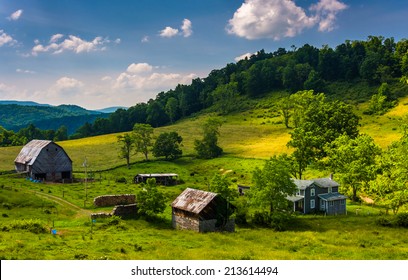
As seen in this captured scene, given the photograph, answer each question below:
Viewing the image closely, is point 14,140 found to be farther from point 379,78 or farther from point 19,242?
point 379,78

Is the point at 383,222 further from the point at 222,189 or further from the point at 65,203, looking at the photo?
the point at 65,203

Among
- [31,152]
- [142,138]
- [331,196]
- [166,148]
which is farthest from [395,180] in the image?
[31,152]

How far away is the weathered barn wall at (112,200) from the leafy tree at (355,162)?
1451 inches

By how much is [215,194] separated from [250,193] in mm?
9941

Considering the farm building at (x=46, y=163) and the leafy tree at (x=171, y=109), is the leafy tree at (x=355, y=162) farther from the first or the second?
the leafy tree at (x=171, y=109)

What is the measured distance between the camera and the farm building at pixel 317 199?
65625 millimetres

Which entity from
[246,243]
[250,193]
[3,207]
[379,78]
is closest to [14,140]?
[3,207]

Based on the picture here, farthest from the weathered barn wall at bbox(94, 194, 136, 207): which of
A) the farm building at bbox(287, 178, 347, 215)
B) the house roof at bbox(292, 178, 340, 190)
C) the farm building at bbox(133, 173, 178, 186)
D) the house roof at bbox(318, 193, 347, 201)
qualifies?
the house roof at bbox(318, 193, 347, 201)

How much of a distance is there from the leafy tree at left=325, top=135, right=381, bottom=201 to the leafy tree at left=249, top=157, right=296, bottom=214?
18094 mm

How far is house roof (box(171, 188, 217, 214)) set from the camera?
160ft

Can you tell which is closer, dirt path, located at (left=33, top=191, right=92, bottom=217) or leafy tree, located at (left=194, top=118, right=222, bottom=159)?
dirt path, located at (left=33, top=191, right=92, bottom=217)

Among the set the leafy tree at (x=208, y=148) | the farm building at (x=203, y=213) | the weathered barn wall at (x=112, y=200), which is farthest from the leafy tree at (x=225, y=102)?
the farm building at (x=203, y=213)

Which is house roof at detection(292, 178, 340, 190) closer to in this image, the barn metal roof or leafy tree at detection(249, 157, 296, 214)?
leafy tree at detection(249, 157, 296, 214)

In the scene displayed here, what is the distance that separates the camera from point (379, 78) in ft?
584
